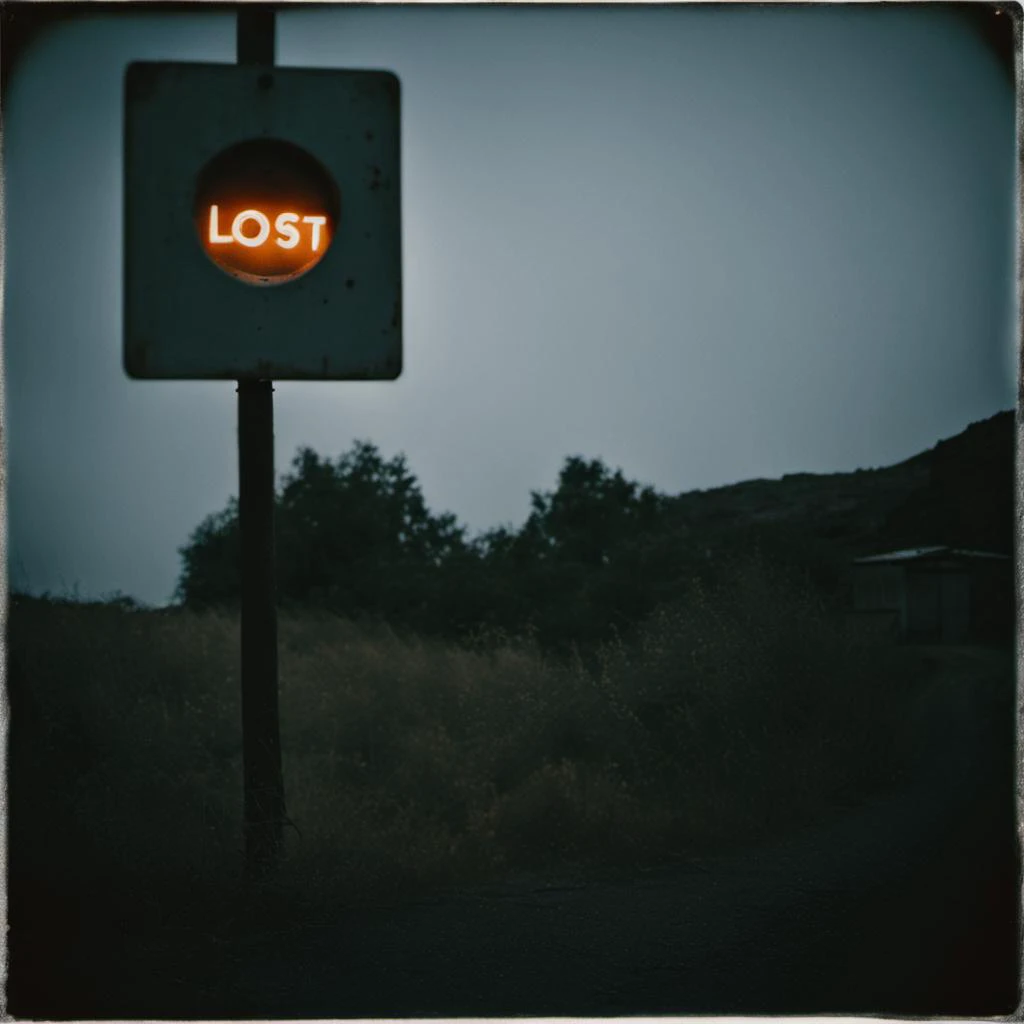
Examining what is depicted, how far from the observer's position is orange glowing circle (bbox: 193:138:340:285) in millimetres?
3580

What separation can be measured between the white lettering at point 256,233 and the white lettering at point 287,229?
37 mm

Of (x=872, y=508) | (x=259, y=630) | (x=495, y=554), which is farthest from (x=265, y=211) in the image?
(x=495, y=554)

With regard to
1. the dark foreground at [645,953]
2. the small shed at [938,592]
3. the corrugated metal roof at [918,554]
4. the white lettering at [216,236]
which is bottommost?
the dark foreground at [645,953]

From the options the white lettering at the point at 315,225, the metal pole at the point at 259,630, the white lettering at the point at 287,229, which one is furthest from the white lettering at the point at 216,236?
the metal pole at the point at 259,630

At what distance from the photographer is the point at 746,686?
9.41 meters

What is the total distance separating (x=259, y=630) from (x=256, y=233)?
2.00m

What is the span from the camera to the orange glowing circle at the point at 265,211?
3.58m

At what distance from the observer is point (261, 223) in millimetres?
3566

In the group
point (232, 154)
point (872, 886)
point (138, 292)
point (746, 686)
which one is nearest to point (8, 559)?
point (138, 292)

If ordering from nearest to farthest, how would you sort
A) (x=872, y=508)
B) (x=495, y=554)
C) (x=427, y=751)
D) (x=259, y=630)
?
(x=259, y=630) < (x=427, y=751) < (x=872, y=508) < (x=495, y=554)

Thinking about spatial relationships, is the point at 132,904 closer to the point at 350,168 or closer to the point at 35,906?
the point at 35,906

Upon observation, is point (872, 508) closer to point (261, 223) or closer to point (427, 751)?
point (427, 751)

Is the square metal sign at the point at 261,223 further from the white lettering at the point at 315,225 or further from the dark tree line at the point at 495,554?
the dark tree line at the point at 495,554

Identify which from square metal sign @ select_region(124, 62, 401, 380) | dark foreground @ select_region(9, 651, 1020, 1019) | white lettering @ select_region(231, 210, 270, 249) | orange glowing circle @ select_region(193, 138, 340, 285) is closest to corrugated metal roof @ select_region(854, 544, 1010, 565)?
dark foreground @ select_region(9, 651, 1020, 1019)
